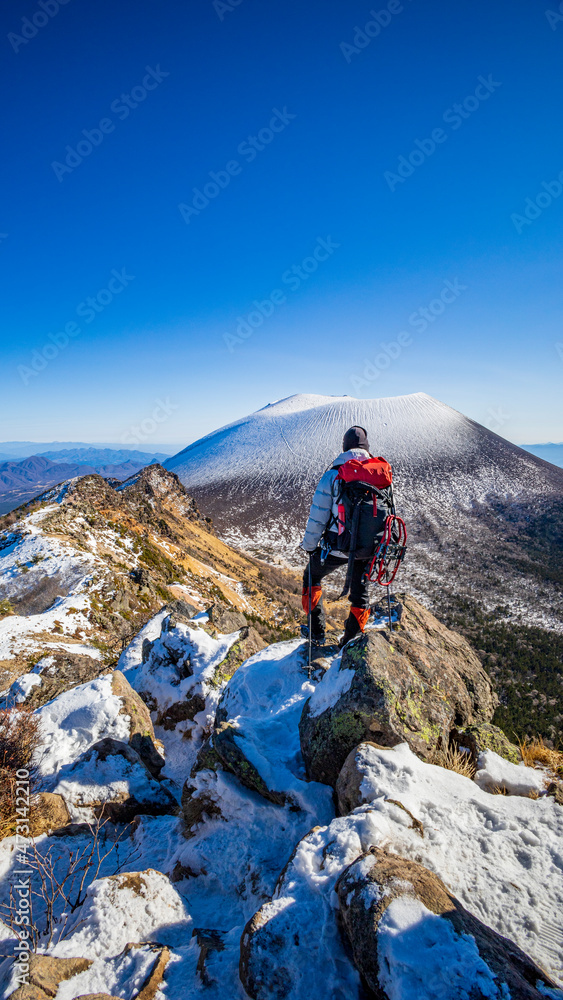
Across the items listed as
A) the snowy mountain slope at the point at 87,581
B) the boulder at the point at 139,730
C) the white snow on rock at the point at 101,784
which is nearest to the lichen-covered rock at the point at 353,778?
the white snow on rock at the point at 101,784

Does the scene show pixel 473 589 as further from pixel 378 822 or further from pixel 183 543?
pixel 378 822

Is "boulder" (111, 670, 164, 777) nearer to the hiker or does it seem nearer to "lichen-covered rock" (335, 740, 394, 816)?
the hiker

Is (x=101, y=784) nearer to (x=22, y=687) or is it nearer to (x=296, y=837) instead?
(x=296, y=837)

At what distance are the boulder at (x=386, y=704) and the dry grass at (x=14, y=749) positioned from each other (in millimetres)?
4134

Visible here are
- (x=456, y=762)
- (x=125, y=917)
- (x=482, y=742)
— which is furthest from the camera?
(x=482, y=742)

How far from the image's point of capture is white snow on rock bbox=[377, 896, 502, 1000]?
2.14 metres

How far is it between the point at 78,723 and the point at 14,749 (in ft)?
3.09

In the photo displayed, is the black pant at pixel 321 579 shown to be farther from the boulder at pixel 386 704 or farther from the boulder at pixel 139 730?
the boulder at pixel 139 730

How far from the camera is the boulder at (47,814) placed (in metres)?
5.29

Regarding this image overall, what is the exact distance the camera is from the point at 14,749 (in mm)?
6211

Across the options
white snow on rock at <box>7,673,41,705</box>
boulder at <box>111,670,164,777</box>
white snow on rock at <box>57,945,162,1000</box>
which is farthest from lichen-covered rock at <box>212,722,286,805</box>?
white snow on rock at <box>7,673,41,705</box>

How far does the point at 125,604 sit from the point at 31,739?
8.93 metres

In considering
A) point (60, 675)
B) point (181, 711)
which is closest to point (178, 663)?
point (181, 711)

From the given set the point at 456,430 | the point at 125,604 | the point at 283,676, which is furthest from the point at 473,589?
the point at 456,430
